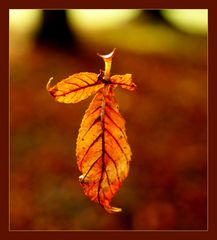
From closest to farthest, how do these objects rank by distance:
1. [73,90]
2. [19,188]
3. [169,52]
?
[73,90]
[19,188]
[169,52]

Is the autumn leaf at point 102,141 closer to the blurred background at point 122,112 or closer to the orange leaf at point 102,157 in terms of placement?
the orange leaf at point 102,157

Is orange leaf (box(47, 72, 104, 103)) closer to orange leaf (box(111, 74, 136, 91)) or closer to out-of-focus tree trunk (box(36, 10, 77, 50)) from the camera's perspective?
orange leaf (box(111, 74, 136, 91))

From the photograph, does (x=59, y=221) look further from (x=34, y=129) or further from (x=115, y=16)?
(x=115, y=16)

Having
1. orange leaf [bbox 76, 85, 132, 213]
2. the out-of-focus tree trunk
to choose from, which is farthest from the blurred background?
orange leaf [bbox 76, 85, 132, 213]

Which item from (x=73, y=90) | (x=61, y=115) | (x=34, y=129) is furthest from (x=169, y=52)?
(x=73, y=90)

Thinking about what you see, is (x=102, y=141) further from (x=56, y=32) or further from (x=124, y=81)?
(x=56, y=32)

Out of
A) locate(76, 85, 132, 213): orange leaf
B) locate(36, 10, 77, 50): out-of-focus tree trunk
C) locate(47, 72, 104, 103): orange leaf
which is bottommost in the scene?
locate(76, 85, 132, 213): orange leaf

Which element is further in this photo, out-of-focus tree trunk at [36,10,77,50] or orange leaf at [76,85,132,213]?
out-of-focus tree trunk at [36,10,77,50]

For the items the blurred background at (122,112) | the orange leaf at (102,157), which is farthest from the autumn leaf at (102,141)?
the blurred background at (122,112)
